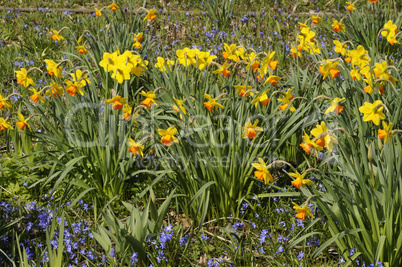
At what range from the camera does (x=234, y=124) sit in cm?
240

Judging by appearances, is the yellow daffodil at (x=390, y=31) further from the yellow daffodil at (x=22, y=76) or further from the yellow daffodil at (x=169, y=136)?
the yellow daffodil at (x=22, y=76)

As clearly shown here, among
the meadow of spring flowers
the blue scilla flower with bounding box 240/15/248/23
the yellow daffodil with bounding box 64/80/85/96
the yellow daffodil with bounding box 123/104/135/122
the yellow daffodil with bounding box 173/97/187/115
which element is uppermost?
the blue scilla flower with bounding box 240/15/248/23

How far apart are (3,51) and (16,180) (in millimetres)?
2457

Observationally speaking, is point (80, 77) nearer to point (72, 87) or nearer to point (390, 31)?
point (72, 87)

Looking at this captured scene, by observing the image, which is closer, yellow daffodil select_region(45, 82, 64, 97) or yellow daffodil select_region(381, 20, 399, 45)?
yellow daffodil select_region(45, 82, 64, 97)

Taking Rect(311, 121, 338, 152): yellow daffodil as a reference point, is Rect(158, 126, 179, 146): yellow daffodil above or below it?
below

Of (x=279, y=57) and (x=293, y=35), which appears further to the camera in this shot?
(x=293, y=35)

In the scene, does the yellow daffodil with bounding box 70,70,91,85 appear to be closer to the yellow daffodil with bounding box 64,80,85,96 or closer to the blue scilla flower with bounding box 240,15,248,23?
the yellow daffodil with bounding box 64,80,85,96

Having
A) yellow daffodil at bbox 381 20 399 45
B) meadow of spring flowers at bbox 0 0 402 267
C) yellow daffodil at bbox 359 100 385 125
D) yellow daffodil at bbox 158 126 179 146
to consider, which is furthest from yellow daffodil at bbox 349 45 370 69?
yellow daffodil at bbox 158 126 179 146

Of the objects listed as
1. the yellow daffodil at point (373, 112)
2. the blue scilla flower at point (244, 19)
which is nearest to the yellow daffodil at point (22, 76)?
the yellow daffodil at point (373, 112)

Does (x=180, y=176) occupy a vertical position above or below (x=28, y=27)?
below

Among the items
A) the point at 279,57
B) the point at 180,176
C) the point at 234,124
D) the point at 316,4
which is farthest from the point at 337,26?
the point at 316,4

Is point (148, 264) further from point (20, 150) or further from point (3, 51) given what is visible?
point (3, 51)

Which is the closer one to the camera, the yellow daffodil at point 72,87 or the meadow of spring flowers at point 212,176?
the meadow of spring flowers at point 212,176
